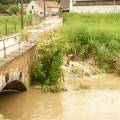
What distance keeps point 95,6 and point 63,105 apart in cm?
3187

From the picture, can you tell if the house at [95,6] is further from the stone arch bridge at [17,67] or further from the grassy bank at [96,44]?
the stone arch bridge at [17,67]

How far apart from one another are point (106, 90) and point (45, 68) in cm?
397

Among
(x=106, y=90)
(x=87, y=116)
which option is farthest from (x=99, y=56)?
(x=87, y=116)

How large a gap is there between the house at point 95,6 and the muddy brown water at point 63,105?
2743 cm

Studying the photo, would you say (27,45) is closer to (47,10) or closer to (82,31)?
(82,31)

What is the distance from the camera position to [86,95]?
23.2 metres

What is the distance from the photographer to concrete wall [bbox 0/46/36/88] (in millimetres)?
17144

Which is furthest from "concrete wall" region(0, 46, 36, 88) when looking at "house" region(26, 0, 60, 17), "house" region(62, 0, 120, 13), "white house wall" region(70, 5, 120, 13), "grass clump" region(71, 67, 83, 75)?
"house" region(26, 0, 60, 17)

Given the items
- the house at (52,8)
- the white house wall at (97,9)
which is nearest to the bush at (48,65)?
the white house wall at (97,9)

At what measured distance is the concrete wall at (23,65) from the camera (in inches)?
675

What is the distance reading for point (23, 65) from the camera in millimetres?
20719

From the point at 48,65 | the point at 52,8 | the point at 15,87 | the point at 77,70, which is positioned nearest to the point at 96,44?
the point at 77,70

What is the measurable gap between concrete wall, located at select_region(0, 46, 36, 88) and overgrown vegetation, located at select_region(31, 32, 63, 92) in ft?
1.96

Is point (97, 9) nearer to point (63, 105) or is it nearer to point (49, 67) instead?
point (49, 67)
